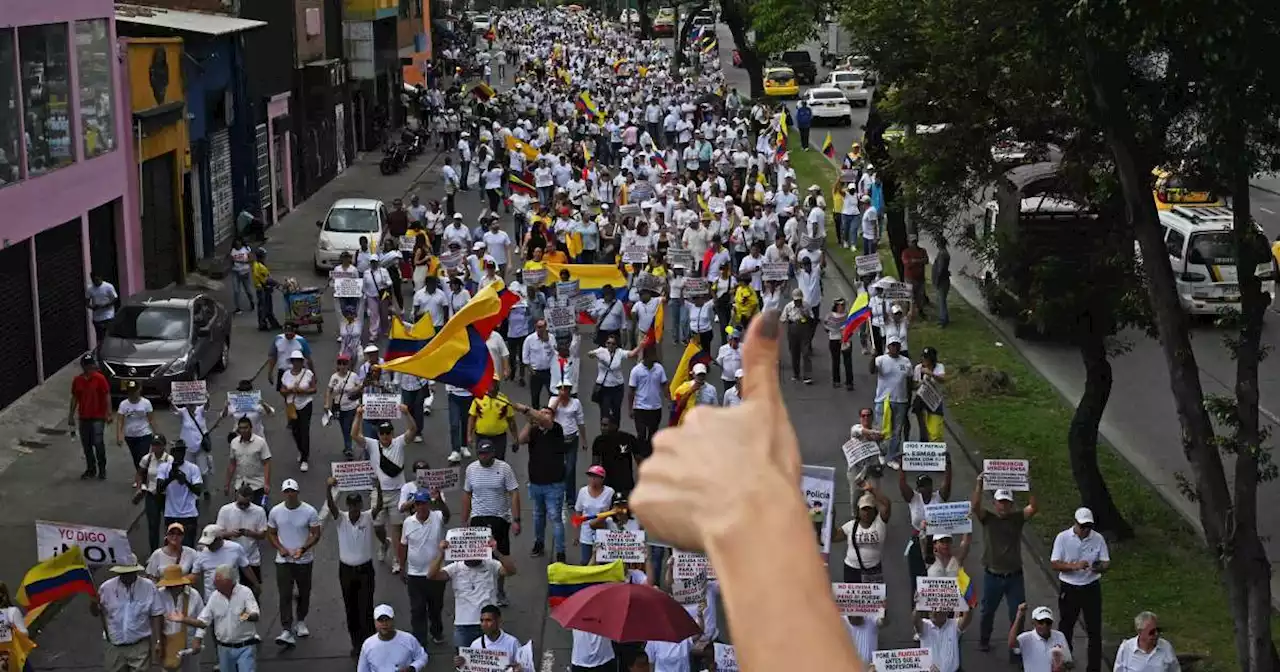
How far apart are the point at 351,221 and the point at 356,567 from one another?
2093cm

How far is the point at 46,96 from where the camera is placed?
86.6 ft

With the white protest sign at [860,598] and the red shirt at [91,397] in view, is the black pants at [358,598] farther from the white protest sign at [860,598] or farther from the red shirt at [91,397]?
the red shirt at [91,397]

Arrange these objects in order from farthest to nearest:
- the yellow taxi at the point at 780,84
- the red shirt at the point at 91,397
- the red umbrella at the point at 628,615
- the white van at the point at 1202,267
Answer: the yellow taxi at the point at 780,84, the white van at the point at 1202,267, the red shirt at the point at 91,397, the red umbrella at the point at 628,615

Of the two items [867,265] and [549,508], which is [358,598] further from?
[867,265]

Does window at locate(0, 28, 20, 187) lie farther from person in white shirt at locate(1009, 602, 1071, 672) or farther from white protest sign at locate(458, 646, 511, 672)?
person in white shirt at locate(1009, 602, 1071, 672)

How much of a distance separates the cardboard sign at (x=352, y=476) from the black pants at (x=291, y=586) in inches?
30.3

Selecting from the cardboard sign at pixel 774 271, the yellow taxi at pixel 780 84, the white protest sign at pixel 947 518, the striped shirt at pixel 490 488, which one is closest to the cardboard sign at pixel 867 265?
the cardboard sign at pixel 774 271

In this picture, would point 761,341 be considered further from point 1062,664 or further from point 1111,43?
point 1062,664

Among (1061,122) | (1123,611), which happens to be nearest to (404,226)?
(1061,122)

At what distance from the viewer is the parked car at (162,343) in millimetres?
23438

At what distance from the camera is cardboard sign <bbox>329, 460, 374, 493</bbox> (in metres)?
15.3

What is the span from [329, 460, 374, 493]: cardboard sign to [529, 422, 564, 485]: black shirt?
6.32 ft

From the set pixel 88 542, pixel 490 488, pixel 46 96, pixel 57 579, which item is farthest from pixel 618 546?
pixel 46 96

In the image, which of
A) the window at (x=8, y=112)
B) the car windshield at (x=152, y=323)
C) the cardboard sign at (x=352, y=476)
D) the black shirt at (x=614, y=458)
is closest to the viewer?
the cardboard sign at (x=352, y=476)
